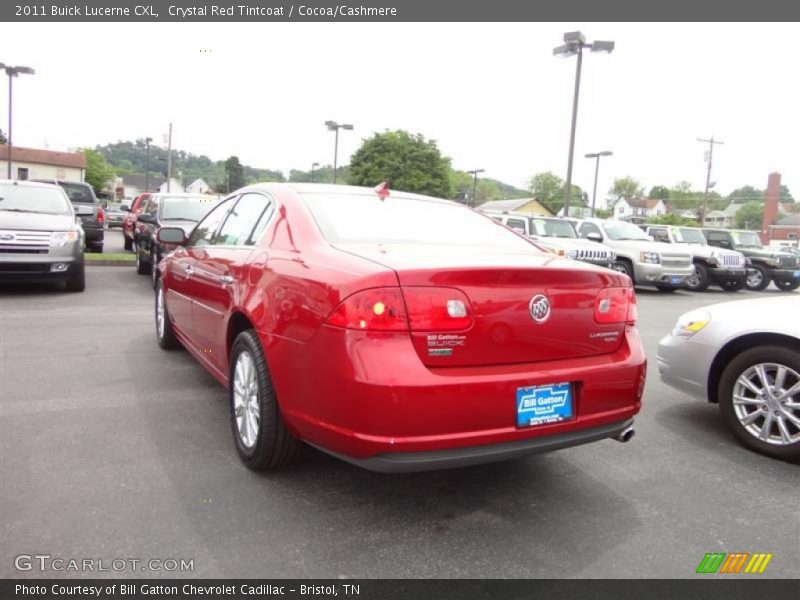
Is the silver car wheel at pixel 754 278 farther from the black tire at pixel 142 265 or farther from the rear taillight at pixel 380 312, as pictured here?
the rear taillight at pixel 380 312

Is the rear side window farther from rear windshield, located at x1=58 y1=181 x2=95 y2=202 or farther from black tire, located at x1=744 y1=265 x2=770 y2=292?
black tire, located at x1=744 y1=265 x2=770 y2=292

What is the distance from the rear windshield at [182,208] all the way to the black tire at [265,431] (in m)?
8.04

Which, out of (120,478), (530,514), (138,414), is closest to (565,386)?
(530,514)

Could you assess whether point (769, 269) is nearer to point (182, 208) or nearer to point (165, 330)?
point (182, 208)

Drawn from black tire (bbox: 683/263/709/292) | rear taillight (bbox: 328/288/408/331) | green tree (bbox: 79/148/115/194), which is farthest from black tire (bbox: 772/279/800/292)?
green tree (bbox: 79/148/115/194)

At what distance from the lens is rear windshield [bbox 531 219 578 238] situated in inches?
578

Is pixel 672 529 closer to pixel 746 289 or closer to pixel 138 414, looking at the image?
pixel 138 414

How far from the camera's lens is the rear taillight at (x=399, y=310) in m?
2.40

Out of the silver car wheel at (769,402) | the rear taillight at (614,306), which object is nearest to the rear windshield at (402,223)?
the rear taillight at (614,306)

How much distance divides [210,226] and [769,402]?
13.2 ft

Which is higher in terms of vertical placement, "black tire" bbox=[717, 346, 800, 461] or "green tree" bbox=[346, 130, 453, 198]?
"green tree" bbox=[346, 130, 453, 198]

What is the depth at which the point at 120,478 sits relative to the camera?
304 cm

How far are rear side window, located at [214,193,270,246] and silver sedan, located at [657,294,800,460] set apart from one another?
310 centimetres

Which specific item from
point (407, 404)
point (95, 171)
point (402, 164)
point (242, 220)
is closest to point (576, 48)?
point (242, 220)
